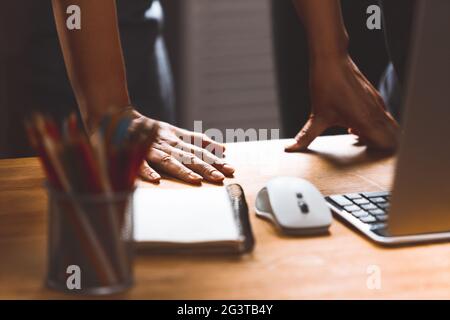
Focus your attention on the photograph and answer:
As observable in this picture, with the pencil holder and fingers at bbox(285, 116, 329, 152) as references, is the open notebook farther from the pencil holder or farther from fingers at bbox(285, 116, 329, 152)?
fingers at bbox(285, 116, 329, 152)

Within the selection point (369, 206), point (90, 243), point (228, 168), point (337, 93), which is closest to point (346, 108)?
point (337, 93)

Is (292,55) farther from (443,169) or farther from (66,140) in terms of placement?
(66,140)

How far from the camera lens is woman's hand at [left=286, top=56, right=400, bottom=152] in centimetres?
148

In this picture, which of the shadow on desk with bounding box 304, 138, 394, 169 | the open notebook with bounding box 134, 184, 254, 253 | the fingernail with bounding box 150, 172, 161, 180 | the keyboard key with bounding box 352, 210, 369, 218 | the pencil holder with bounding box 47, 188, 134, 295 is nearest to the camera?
the pencil holder with bounding box 47, 188, 134, 295

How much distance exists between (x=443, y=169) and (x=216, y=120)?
2916 mm

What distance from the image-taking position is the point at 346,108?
4.91ft

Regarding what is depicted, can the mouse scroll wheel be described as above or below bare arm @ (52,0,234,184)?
below

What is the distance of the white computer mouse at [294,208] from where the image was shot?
0.99 metres

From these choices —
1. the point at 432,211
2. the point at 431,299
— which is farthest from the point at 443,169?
the point at 431,299

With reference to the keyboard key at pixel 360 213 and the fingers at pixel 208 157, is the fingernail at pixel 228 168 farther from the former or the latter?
the keyboard key at pixel 360 213

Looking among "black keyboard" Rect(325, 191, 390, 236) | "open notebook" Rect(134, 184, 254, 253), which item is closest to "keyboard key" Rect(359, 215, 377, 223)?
"black keyboard" Rect(325, 191, 390, 236)

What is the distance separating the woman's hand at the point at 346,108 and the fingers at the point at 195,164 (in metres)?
0.27

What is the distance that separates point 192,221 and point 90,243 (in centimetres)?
23

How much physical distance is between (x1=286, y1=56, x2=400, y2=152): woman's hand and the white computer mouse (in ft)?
1.44
